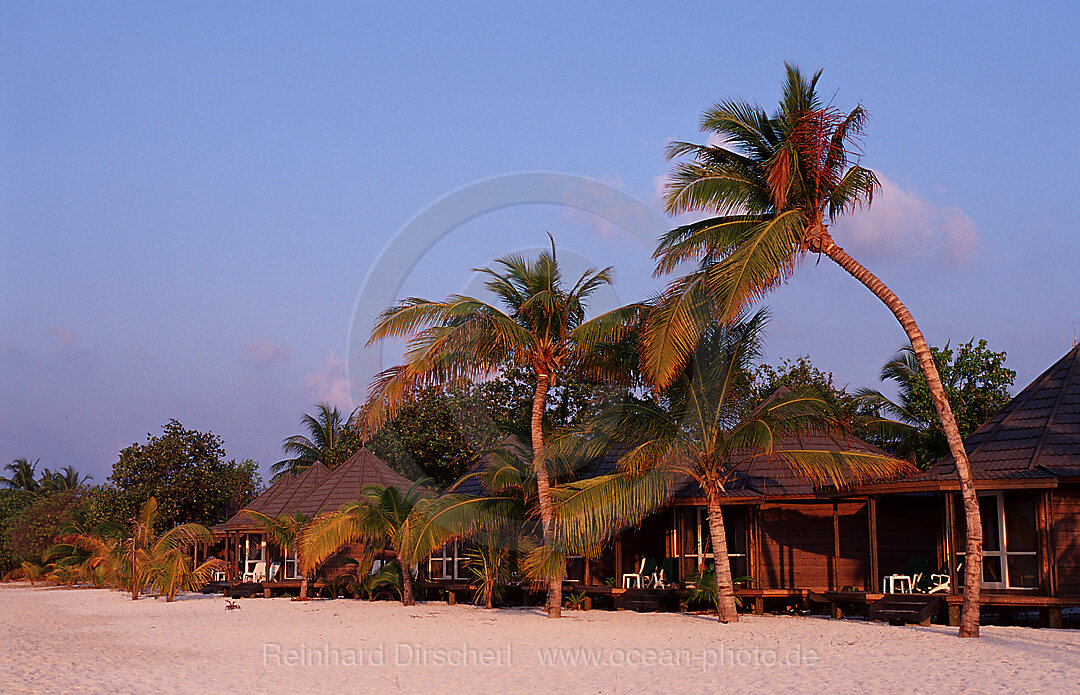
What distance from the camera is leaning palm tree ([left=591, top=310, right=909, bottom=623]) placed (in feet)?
52.6

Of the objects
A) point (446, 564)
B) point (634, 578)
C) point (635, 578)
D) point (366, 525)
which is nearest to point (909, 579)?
point (635, 578)

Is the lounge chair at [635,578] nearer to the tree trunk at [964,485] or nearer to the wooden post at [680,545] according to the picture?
the wooden post at [680,545]

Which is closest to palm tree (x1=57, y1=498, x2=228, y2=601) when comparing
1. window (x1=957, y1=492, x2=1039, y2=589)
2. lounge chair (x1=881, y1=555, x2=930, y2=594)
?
lounge chair (x1=881, y1=555, x2=930, y2=594)

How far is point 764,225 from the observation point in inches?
570

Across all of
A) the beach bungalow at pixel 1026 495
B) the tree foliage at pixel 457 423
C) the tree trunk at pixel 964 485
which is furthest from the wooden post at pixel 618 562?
the tree foliage at pixel 457 423

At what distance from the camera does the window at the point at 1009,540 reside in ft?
56.3

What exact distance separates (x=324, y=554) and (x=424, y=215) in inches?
332

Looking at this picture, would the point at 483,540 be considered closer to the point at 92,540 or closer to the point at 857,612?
the point at 857,612

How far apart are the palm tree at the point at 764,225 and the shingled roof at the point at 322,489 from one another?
46.2 ft

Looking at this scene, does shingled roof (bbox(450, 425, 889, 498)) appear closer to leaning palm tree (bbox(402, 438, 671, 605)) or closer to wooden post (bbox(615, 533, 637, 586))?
leaning palm tree (bbox(402, 438, 671, 605))

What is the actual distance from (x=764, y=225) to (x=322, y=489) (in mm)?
18739

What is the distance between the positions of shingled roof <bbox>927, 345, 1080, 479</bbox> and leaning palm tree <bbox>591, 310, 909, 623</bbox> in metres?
1.78

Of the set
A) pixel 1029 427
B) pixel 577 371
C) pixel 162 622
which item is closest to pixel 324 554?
pixel 162 622

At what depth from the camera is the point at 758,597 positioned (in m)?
18.2
